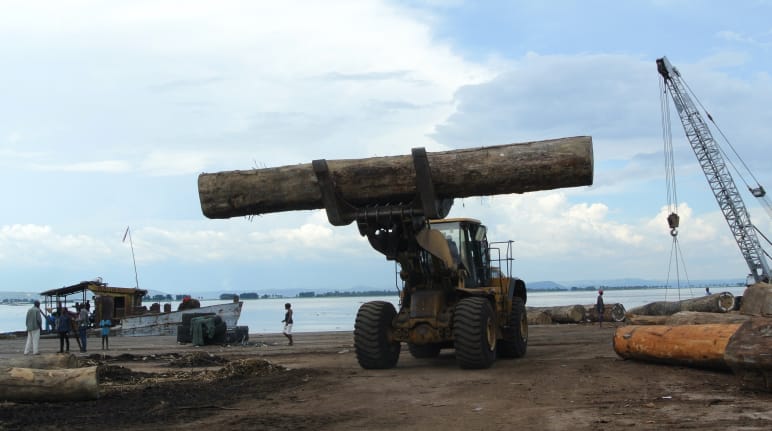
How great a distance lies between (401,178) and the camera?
11.4m

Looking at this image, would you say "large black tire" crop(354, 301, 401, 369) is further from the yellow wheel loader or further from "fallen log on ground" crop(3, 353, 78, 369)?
"fallen log on ground" crop(3, 353, 78, 369)

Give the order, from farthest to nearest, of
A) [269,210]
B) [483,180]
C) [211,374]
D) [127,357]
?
[127,357], [211,374], [269,210], [483,180]

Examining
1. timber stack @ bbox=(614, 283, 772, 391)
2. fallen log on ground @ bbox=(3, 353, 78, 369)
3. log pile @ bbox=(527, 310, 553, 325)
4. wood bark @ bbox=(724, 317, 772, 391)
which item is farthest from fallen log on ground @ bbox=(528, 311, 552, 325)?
fallen log on ground @ bbox=(3, 353, 78, 369)

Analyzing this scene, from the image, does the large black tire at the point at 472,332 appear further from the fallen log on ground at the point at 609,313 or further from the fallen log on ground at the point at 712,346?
the fallen log on ground at the point at 609,313

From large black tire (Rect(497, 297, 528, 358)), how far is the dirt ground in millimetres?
755

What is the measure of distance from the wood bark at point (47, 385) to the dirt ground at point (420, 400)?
0.16 metres

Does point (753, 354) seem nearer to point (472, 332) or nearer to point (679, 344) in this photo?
point (679, 344)

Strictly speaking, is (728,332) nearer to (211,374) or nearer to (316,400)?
(316,400)

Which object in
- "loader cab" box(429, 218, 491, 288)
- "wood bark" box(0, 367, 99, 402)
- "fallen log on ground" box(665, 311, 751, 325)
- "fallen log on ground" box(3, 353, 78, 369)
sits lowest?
"wood bark" box(0, 367, 99, 402)

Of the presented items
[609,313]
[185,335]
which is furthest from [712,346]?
[609,313]

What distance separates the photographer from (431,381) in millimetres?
A: 11430

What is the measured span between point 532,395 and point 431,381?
2092 millimetres

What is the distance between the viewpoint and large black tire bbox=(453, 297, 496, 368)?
12.2 m

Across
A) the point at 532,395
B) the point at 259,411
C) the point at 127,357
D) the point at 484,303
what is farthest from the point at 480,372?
the point at 127,357
